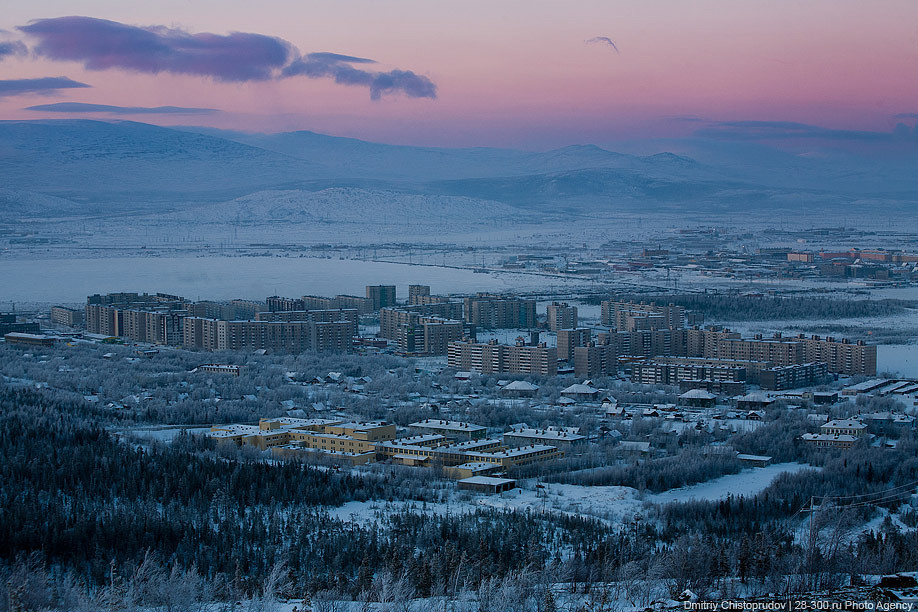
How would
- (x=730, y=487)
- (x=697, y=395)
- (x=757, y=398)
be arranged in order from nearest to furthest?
(x=730, y=487)
(x=757, y=398)
(x=697, y=395)

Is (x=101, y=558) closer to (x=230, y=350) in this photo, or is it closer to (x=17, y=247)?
(x=230, y=350)

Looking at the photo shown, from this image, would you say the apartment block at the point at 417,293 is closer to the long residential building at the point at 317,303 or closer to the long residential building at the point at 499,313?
the long residential building at the point at 317,303

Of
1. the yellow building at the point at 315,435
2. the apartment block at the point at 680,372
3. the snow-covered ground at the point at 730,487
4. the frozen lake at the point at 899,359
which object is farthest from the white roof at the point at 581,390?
the frozen lake at the point at 899,359

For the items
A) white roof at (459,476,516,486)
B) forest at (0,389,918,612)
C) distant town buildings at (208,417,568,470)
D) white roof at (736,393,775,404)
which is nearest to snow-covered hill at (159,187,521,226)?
white roof at (736,393,775,404)

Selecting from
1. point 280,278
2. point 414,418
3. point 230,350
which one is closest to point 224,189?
point 280,278

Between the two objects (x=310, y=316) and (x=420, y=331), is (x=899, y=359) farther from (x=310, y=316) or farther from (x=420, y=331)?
(x=310, y=316)

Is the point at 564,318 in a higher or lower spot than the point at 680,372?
higher


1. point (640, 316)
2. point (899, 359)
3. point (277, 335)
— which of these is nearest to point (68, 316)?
point (277, 335)
